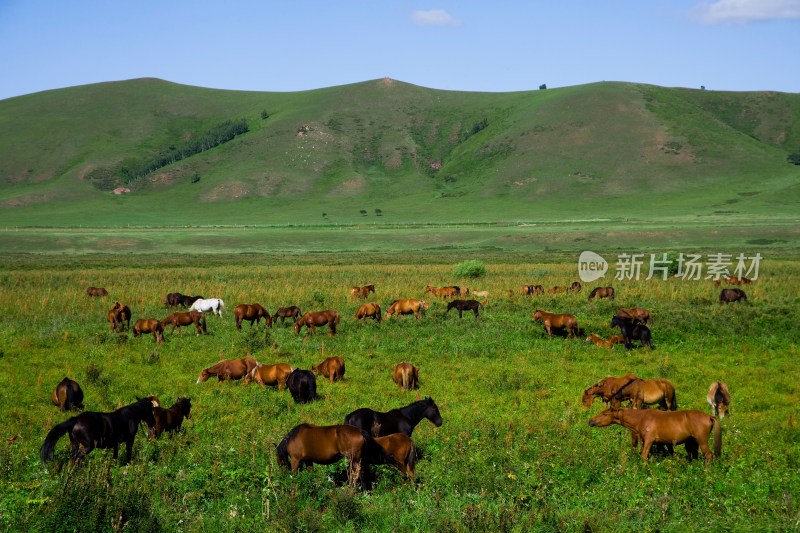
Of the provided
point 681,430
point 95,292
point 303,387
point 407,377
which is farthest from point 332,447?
point 95,292

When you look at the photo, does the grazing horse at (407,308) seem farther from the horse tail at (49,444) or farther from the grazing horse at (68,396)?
the horse tail at (49,444)

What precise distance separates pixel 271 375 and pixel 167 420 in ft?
13.7

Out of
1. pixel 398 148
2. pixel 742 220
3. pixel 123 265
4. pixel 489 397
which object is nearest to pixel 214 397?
pixel 489 397

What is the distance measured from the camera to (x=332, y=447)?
947 cm

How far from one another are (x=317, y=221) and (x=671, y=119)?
103865mm

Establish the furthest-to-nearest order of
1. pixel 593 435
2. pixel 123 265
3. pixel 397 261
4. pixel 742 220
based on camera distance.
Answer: pixel 742 220, pixel 397 261, pixel 123 265, pixel 593 435

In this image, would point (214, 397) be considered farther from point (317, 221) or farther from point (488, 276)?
point (317, 221)

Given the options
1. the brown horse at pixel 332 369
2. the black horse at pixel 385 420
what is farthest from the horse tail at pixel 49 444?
the brown horse at pixel 332 369

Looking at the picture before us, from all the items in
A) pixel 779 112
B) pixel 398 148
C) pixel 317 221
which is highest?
pixel 779 112

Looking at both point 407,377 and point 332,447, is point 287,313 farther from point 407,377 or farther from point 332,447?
point 332,447

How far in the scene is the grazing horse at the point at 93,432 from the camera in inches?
385

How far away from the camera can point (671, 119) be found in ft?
571

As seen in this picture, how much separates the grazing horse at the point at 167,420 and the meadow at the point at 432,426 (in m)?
0.30

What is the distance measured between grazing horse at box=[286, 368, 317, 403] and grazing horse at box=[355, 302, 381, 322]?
10184 mm
